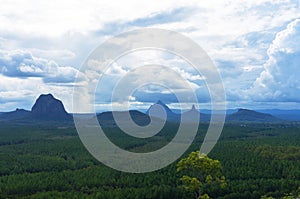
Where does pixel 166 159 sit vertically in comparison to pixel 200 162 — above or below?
below

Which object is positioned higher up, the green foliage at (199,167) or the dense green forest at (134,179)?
the green foliage at (199,167)

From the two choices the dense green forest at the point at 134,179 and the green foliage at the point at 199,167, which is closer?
the green foliage at the point at 199,167

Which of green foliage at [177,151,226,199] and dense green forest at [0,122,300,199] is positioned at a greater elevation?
green foliage at [177,151,226,199]

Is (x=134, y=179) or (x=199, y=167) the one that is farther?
(x=134, y=179)

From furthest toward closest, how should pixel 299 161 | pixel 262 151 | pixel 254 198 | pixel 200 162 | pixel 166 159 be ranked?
pixel 262 151, pixel 299 161, pixel 166 159, pixel 254 198, pixel 200 162

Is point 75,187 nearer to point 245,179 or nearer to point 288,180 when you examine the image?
point 245,179

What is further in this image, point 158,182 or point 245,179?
point 245,179

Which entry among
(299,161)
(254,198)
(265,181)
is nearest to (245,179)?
(265,181)

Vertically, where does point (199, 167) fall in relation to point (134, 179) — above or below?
above

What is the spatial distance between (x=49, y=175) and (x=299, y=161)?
4991 centimetres

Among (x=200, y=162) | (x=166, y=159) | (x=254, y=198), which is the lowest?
(x=254, y=198)

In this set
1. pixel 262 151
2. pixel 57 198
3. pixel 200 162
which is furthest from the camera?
pixel 262 151

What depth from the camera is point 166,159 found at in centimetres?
6244

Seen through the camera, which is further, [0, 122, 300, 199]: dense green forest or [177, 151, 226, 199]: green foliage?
[0, 122, 300, 199]: dense green forest
